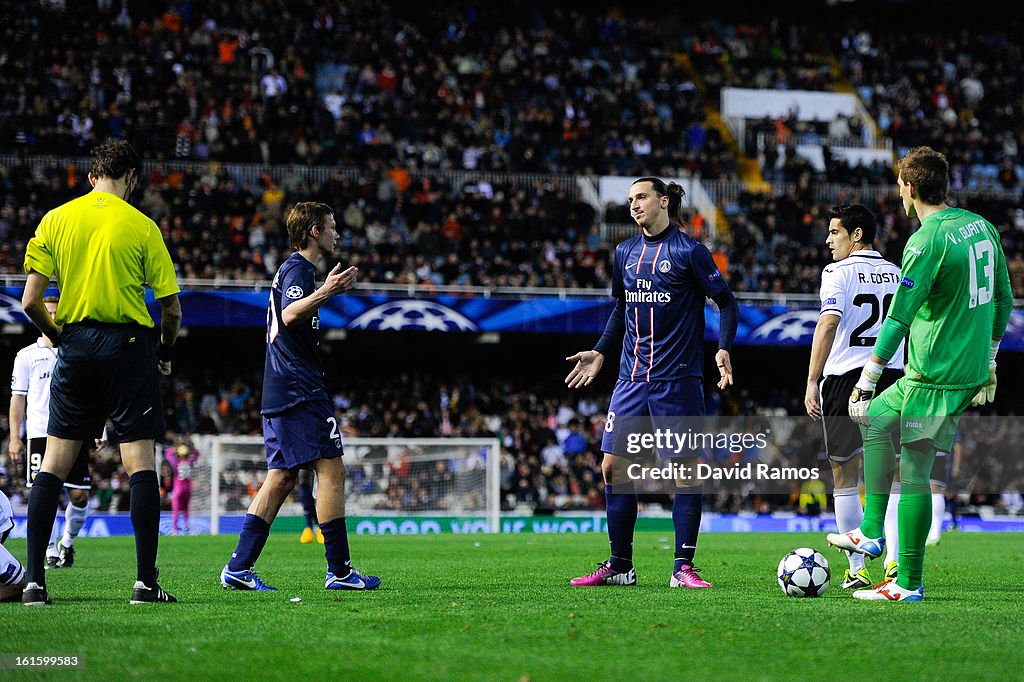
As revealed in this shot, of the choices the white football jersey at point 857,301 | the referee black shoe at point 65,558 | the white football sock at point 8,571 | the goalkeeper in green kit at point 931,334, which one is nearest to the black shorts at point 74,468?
the referee black shoe at point 65,558

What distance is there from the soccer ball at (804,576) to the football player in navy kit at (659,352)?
0.69 metres

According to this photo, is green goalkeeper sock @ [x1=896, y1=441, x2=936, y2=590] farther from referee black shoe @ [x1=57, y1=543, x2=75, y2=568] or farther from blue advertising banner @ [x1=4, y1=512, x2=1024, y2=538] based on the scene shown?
blue advertising banner @ [x1=4, y1=512, x2=1024, y2=538]

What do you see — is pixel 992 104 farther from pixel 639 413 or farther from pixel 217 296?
pixel 639 413

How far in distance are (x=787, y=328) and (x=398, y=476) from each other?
26.9 feet

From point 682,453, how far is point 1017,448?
19.0 m

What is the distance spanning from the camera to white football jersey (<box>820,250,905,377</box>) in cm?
815

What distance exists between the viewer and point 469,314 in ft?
75.3

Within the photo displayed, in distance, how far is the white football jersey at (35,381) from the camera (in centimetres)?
1088

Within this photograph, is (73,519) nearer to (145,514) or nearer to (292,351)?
(292,351)

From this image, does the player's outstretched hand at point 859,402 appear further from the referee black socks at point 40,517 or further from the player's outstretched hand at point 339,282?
the referee black socks at point 40,517

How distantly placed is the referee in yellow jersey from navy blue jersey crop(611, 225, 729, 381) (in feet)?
9.89

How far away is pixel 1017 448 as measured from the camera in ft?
80.0

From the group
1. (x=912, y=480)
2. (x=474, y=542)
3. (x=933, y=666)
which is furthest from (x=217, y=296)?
(x=933, y=666)

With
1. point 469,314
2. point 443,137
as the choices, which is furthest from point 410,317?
point 443,137
